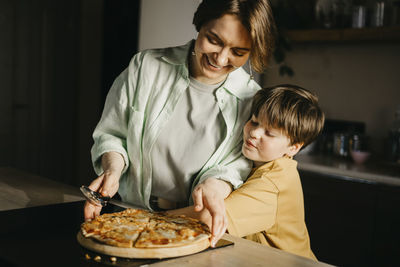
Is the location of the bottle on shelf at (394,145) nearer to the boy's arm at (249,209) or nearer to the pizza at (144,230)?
the boy's arm at (249,209)

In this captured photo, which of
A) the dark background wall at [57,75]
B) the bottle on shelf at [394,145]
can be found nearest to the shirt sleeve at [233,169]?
the bottle on shelf at [394,145]

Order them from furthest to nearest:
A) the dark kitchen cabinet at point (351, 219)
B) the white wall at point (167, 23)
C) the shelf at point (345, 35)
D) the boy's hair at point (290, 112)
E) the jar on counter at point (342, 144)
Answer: the white wall at point (167, 23) → the jar on counter at point (342, 144) → the shelf at point (345, 35) → the dark kitchen cabinet at point (351, 219) → the boy's hair at point (290, 112)

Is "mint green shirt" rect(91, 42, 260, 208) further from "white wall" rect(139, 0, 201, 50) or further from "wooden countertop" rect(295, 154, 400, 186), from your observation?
"white wall" rect(139, 0, 201, 50)

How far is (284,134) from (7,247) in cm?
86

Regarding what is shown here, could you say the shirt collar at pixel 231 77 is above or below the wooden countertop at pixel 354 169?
above

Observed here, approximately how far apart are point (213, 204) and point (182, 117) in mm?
426

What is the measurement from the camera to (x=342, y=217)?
2596 millimetres

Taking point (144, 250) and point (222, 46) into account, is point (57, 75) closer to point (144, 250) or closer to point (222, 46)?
point (222, 46)

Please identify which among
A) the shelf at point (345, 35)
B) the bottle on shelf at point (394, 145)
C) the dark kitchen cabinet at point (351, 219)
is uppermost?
the shelf at point (345, 35)

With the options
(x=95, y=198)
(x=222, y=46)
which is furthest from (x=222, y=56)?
(x=95, y=198)

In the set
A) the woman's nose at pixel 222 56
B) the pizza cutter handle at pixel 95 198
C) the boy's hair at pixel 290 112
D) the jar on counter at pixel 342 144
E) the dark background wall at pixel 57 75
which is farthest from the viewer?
the dark background wall at pixel 57 75

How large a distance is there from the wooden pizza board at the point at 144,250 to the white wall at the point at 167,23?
2620mm

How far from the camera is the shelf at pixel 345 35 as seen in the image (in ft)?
9.31

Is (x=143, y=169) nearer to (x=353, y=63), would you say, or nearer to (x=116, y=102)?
(x=116, y=102)
